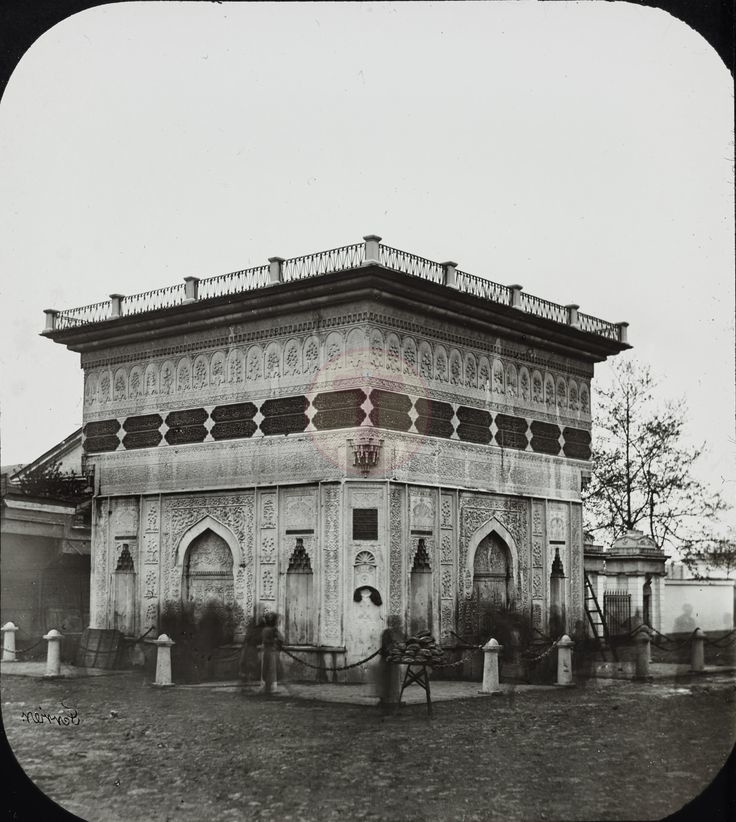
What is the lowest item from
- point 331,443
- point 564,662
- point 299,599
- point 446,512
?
point 564,662

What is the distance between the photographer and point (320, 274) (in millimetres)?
14211

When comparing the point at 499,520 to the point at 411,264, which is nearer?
the point at 411,264

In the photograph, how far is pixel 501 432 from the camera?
16.4 m

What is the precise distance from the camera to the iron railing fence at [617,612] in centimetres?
1834

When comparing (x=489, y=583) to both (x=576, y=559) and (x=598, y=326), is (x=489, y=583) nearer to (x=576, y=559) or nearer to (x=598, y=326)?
(x=576, y=559)

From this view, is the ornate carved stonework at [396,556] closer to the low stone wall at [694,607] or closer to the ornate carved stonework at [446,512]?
the ornate carved stonework at [446,512]

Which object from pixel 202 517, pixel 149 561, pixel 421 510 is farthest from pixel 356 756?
pixel 149 561

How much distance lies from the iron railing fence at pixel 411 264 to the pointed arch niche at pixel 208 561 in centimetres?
486

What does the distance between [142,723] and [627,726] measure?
213 inches

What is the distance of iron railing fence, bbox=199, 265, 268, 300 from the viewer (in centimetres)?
1472

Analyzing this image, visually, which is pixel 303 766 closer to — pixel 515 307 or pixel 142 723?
pixel 142 723

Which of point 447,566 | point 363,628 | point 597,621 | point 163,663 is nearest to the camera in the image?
point 163,663

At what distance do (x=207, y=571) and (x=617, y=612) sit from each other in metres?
7.78

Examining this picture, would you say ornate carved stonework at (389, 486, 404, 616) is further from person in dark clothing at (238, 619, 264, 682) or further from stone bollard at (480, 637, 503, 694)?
person in dark clothing at (238, 619, 264, 682)
